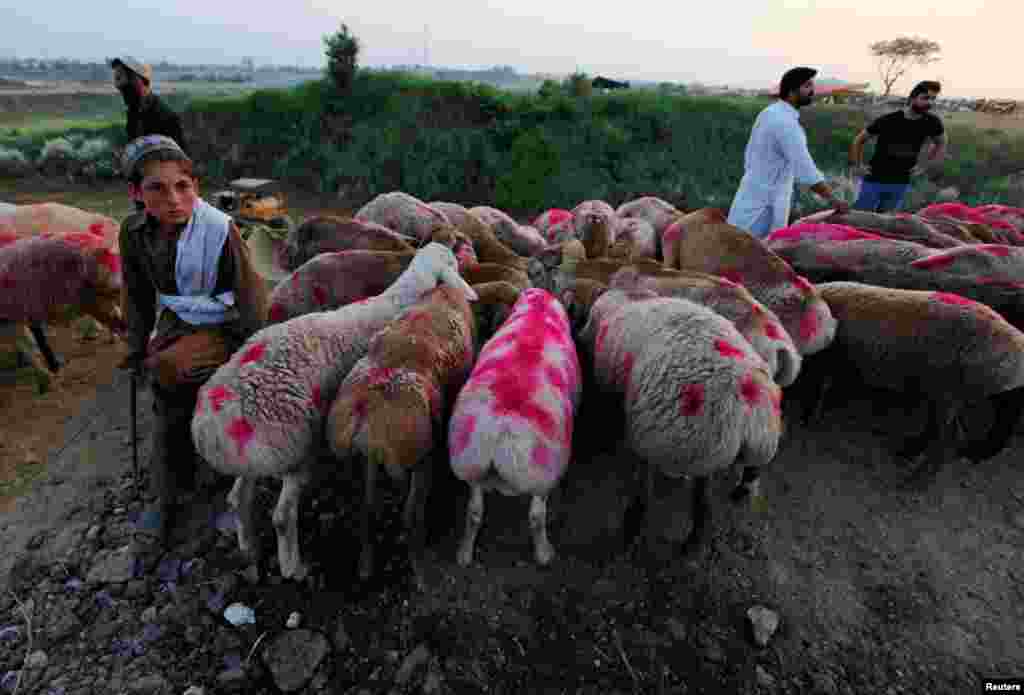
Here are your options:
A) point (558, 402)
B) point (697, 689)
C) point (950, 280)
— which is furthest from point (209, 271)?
point (950, 280)

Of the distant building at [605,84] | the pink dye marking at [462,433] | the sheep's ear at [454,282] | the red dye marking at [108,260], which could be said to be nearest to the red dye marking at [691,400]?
the pink dye marking at [462,433]

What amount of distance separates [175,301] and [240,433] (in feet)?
4.50

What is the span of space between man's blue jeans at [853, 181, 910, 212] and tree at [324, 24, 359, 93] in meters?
19.8

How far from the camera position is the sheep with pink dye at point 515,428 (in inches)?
110

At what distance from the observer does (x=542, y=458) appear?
112 inches

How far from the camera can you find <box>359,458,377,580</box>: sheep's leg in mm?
2820

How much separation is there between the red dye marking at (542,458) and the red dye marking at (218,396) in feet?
5.70

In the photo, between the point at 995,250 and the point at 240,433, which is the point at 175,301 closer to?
the point at 240,433

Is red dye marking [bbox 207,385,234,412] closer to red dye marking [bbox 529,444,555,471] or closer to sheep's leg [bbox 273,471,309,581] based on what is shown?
sheep's leg [bbox 273,471,309,581]

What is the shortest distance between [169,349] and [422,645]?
2.55 m

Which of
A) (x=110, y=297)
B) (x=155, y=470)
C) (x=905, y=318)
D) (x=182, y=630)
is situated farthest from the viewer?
(x=110, y=297)

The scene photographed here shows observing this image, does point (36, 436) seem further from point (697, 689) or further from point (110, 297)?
point (697, 689)

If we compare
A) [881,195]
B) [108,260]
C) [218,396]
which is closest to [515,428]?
[218,396]

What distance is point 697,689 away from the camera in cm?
277
